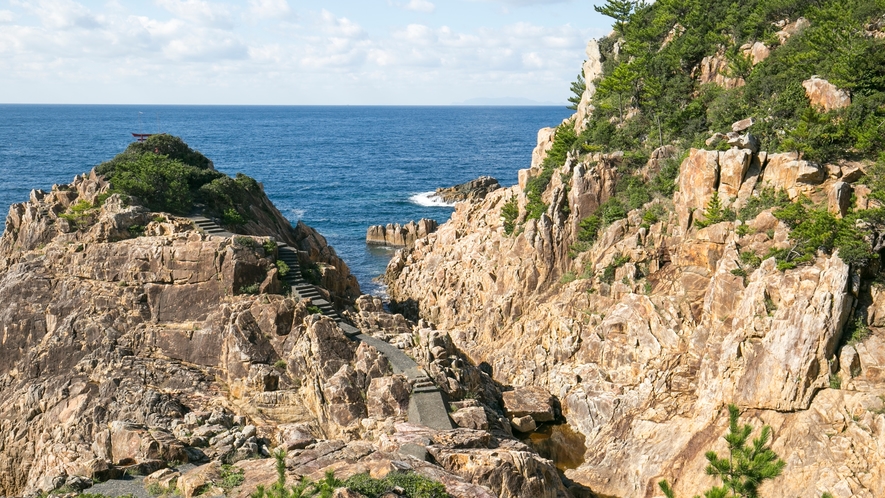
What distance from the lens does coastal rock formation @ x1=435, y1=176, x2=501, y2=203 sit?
90.0m

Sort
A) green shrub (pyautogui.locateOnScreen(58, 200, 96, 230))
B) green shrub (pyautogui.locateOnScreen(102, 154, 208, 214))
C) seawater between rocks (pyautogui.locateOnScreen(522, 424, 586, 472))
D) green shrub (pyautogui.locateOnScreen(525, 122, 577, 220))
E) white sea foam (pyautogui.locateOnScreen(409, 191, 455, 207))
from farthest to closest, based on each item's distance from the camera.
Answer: white sea foam (pyautogui.locateOnScreen(409, 191, 455, 207)), green shrub (pyautogui.locateOnScreen(525, 122, 577, 220)), green shrub (pyautogui.locateOnScreen(102, 154, 208, 214)), green shrub (pyautogui.locateOnScreen(58, 200, 96, 230)), seawater between rocks (pyautogui.locateOnScreen(522, 424, 586, 472))

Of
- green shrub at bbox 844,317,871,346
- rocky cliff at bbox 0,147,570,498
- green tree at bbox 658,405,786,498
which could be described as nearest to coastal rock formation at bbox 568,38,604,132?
rocky cliff at bbox 0,147,570,498

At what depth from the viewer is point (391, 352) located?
117 feet

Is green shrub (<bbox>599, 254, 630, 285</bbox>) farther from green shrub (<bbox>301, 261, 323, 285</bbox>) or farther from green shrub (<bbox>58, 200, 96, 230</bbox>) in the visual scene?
green shrub (<bbox>58, 200, 96, 230</bbox>)

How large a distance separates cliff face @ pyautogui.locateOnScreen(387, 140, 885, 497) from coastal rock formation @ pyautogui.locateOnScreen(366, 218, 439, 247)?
72.5 ft

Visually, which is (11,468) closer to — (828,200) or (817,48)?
(828,200)

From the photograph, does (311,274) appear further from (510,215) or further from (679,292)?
(679,292)

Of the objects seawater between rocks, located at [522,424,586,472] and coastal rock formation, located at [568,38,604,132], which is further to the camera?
coastal rock formation, located at [568,38,604,132]

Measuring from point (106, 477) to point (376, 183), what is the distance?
301 ft

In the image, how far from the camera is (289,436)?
2953cm

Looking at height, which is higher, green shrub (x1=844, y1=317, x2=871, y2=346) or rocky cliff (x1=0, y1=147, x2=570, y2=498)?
green shrub (x1=844, y1=317, x2=871, y2=346)

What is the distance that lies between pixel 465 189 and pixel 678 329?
62585mm

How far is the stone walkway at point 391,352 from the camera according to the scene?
30.9 m

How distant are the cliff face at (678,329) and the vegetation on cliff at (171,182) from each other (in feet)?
50.1
